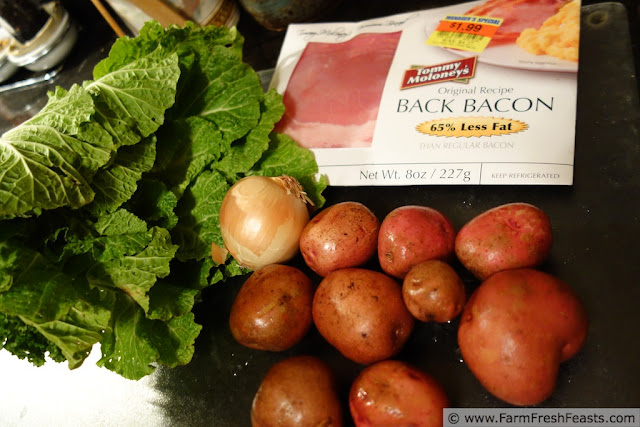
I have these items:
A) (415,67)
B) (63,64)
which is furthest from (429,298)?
(63,64)

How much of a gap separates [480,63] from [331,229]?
57 cm

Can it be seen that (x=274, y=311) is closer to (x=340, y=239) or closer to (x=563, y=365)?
(x=340, y=239)

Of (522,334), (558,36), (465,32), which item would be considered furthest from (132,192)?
(558,36)

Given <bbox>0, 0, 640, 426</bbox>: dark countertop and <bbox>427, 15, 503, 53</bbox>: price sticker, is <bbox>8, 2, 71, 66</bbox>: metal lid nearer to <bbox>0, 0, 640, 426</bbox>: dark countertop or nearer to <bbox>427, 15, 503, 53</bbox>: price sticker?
<bbox>0, 0, 640, 426</bbox>: dark countertop

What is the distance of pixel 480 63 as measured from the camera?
43.1 inches

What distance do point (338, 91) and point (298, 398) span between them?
2.51 feet

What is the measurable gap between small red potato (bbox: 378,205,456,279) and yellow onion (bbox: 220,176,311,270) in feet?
0.61

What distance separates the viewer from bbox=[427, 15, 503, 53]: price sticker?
3.73 feet

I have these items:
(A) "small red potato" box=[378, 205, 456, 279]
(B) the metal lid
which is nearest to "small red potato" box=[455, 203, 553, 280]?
(A) "small red potato" box=[378, 205, 456, 279]

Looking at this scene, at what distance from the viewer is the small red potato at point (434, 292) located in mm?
699

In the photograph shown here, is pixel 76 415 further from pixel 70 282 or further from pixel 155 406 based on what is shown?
pixel 70 282

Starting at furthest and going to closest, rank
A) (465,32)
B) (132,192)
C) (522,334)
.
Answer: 1. (465,32)
2. (132,192)
3. (522,334)

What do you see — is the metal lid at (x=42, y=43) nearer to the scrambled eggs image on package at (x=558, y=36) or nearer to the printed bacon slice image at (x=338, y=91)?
the printed bacon slice image at (x=338, y=91)

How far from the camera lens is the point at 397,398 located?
0.67 metres
